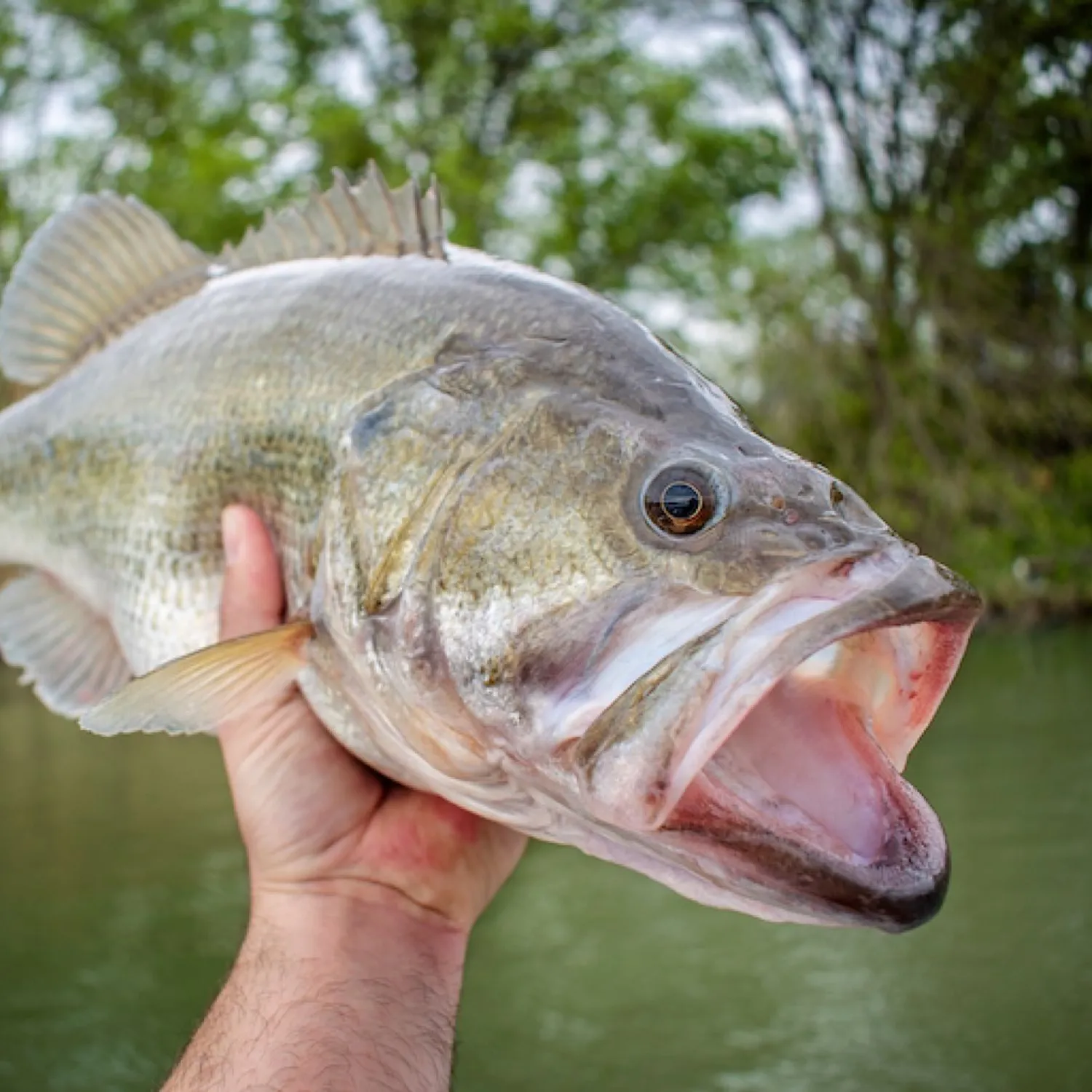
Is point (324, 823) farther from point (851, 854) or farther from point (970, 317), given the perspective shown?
point (970, 317)

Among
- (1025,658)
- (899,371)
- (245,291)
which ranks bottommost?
(1025,658)

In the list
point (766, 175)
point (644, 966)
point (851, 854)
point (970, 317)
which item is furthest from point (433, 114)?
point (851, 854)

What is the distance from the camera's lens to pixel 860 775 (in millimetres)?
1514

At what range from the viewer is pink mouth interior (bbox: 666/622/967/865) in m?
1.45

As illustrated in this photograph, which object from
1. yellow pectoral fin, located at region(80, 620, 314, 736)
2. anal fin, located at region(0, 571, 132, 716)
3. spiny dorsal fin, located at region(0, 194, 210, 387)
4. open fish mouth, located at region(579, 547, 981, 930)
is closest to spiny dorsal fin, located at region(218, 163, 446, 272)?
spiny dorsal fin, located at region(0, 194, 210, 387)

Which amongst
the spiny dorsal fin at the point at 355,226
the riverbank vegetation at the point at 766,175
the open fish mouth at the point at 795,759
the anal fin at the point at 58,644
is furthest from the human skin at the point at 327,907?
the riverbank vegetation at the point at 766,175

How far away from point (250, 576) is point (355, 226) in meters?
0.65

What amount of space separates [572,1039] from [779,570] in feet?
18.6

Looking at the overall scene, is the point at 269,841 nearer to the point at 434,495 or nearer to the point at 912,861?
the point at 434,495

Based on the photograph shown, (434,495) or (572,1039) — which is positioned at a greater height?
(434,495)

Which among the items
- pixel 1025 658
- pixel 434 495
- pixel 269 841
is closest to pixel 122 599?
pixel 269 841

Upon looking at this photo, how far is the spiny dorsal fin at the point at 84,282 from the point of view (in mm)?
2650

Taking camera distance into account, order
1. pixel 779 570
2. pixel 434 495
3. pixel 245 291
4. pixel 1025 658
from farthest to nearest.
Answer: pixel 1025 658, pixel 245 291, pixel 434 495, pixel 779 570

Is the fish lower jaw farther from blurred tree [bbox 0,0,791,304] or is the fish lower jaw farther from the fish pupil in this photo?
blurred tree [bbox 0,0,791,304]
